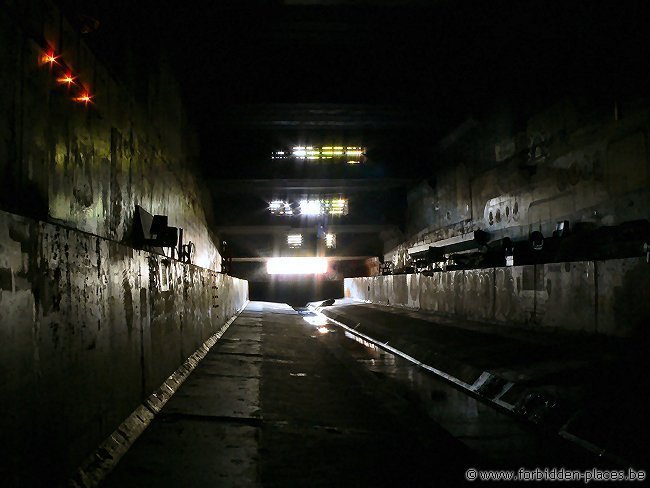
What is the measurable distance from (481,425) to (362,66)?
1075cm

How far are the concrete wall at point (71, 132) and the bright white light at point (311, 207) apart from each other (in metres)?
15.3

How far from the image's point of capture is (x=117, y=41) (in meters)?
6.11

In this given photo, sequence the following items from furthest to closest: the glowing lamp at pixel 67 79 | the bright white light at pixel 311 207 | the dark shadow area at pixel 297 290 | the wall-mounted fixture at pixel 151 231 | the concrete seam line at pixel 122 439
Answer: the dark shadow area at pixel 297 290 < the bright white light at pixel 311 207 < the wall-mounted fixture at pixel 151 231 < the glowing lamp at pixel 67 79 < the concrete seam line at pixel 122 439

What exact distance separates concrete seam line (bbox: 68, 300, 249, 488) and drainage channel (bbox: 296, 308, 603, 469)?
8.67 feet

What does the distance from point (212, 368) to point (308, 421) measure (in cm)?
259

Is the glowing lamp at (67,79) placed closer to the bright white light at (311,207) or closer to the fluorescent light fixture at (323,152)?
the fluorescent light fixture at (323,152)

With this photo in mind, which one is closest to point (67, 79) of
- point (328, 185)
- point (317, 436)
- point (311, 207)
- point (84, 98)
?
point (84, 98)

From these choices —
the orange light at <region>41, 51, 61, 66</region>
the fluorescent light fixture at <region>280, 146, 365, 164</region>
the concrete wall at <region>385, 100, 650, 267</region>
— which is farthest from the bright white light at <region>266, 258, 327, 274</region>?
the orange light at <region>41, 51, 61, 66</region>

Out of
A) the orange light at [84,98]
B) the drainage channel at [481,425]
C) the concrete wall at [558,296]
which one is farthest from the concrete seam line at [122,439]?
the concrete wall at [558,296]

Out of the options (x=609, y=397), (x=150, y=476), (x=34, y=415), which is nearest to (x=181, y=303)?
(x=150, y=476)

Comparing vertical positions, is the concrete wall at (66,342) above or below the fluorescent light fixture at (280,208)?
below

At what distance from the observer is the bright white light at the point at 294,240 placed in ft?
85.1

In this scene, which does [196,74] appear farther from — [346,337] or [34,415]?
[34,415]

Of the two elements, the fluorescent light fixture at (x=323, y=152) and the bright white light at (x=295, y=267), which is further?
the bright white light at (x=295, y=267)
